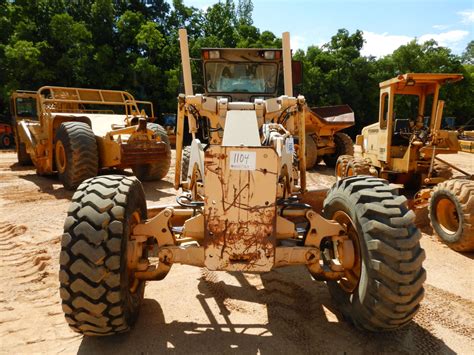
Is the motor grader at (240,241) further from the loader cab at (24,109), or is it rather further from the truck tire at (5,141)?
the truck tire at (5,141)

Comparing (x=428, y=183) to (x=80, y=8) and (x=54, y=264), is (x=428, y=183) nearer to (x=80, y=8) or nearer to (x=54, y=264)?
(x=54, y=264)

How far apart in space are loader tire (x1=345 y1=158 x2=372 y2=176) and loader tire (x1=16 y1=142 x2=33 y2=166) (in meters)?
9.22

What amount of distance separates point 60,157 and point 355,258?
23.0ft

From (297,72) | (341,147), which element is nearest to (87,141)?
(297,72)

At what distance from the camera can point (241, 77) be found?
5305mm

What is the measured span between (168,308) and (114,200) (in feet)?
3.83

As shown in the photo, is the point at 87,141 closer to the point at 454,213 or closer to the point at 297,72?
the point at 297,72

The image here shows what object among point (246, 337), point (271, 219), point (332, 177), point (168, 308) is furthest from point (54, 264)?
point (332, 177)

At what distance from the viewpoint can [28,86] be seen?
20.7m

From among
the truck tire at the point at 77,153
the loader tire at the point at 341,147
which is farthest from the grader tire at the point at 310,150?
the truck tire at the point at 77,153

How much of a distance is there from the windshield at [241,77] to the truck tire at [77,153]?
133 inches

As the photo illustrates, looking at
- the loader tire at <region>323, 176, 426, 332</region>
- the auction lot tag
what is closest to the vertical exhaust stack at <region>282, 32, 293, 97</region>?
the loader tire at <region>323, 176, 426, 332</region>

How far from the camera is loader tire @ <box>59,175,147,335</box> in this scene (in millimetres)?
2600

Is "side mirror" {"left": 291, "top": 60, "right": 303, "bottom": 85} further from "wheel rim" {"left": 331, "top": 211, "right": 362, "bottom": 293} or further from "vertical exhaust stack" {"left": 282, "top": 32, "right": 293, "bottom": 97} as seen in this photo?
"wheel rim" {"left": 331, "top": 211, "right": 362, "bottom": 293}
